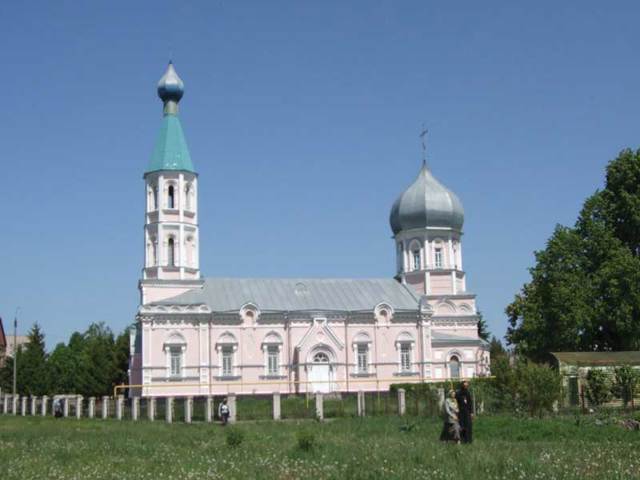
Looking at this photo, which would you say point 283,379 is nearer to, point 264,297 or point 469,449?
point 264,297

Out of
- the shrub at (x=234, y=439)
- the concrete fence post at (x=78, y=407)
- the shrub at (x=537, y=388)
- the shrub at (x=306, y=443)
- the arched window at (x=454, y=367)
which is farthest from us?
the arched window at (x=454, y=367)

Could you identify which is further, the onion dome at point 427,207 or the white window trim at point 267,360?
the onion dome at point 427,207

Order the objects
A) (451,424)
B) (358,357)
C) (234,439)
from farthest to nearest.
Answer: (358,357) → (234,439) → (451,424)

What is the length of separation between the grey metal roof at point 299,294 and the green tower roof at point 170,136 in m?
6.80

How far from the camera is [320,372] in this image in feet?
156

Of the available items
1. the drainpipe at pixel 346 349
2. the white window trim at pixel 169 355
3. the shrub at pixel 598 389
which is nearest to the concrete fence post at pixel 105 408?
the white window trim at pixel 169 355

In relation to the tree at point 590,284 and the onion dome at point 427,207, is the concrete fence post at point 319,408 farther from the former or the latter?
the onion dome at point 427,207

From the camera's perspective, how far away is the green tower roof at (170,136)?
4881 centimetres

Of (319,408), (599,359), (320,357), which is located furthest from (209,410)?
(320,357)

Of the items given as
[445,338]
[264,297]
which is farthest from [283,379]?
[445,338]

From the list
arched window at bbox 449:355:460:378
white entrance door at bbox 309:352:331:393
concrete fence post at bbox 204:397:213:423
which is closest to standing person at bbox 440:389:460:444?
concrete fence post at bbox 204:397:213:423

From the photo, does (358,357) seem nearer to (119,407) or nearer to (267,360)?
(267,360)

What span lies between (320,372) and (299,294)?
499 cm

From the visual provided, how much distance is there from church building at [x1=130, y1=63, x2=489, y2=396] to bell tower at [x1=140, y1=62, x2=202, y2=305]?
55 millimetres
